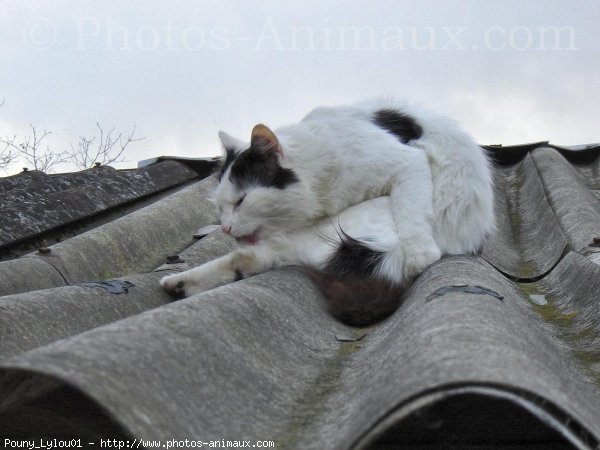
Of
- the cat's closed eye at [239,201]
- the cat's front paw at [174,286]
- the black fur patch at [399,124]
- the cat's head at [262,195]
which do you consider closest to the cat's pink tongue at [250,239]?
the cat's head at [262,195]

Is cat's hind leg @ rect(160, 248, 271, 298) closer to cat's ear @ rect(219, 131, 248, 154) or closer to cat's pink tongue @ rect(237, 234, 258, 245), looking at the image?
cat's pink tongue @ rect(237, 234, 258, 245)

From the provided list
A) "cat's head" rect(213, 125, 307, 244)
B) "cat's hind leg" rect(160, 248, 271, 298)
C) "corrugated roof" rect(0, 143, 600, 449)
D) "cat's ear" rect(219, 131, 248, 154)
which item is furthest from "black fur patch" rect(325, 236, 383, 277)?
"cat's ear" rect(219, 131, 248, 154)

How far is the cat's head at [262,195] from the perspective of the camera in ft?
10.7

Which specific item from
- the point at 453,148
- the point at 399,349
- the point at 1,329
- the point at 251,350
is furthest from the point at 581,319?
the point at 1,329

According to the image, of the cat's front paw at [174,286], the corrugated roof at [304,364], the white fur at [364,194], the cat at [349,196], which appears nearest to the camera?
the corrugated roof at [304,364]

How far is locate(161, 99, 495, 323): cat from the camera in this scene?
2914 millimetres

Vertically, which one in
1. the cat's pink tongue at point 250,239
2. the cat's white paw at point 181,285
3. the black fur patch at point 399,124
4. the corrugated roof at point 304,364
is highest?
the black fur patch at point 399,124

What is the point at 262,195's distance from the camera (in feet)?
10.8

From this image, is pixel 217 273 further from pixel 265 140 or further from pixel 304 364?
pixel 304 364

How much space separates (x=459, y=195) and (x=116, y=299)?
1.55m

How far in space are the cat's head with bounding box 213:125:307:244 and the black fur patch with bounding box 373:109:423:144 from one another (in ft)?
1.85

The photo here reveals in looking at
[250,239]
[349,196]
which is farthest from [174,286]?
[349,196]

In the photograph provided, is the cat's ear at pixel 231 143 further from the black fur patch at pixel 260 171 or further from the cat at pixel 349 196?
the black fur patch at pixel 260 171

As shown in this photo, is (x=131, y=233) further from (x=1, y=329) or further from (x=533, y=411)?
(x=533, y=411)
